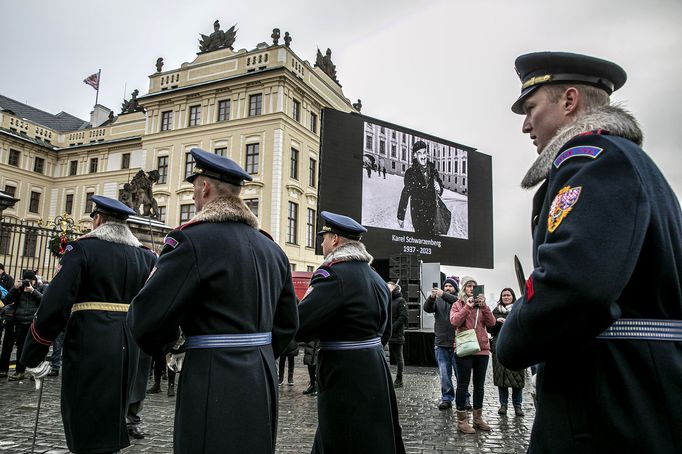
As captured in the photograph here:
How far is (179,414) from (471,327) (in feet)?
18.8

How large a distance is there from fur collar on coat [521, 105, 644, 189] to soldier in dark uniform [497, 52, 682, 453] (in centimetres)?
2

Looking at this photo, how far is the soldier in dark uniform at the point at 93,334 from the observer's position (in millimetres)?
3807

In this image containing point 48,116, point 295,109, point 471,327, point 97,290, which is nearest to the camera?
point 97,290

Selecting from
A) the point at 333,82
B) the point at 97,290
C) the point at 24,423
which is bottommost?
the point at 24,423

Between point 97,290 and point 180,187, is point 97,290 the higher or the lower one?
the lower one

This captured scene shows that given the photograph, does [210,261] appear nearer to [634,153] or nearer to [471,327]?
[634,153]

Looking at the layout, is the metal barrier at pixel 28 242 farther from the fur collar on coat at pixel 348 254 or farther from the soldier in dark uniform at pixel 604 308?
the soldier in dark uniform at pixel 604 308

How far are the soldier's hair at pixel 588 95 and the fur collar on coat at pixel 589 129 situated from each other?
6cm

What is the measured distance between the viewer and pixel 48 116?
→ 50000 millimetres

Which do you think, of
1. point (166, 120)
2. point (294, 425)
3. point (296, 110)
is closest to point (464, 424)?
point (294, 425)

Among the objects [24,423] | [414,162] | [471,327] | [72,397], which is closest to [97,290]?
[72,397]

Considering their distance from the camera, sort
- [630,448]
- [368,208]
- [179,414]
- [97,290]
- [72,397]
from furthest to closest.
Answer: [368,208] → [97,290] → [72,397] → [179,414] → [630,448]

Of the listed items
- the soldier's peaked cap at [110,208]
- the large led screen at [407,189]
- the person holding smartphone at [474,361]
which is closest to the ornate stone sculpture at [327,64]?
the large led screen at [407,189]

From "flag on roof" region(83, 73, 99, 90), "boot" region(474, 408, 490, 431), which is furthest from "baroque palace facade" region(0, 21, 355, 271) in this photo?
"boot" region(474, 408, 490, 431)
